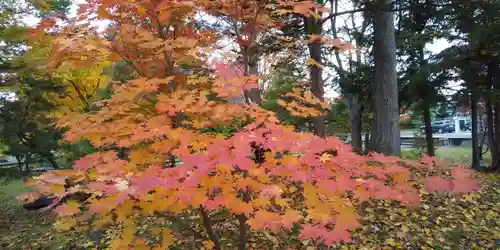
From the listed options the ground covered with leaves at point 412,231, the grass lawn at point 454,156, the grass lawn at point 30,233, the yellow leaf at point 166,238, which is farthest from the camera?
the grass lawn at point 454,156

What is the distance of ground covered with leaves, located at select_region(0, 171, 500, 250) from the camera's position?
4004mm

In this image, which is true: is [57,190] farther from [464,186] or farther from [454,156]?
[454,156]

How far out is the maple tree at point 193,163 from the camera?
172cm

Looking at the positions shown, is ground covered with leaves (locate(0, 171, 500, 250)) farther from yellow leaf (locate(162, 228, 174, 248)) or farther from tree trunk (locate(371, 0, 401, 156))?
tree trunk (locate(371, 0, 401, 156))

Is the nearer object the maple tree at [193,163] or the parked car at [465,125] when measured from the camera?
the maple tree at [193,163]

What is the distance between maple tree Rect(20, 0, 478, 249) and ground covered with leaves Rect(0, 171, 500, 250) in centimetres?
157

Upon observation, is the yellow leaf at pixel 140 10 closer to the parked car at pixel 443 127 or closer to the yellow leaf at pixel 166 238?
the yellow leaf at pixel 166 238

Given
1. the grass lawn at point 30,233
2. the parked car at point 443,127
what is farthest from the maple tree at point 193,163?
the parked car at point 443,127

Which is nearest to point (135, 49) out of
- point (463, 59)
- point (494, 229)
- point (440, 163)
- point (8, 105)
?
point (440, 163)

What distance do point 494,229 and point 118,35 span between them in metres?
5.60

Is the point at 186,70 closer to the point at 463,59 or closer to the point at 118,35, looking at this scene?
the point at 118,35

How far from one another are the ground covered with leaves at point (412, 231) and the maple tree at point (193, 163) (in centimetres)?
157

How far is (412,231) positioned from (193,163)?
3976 millimetres

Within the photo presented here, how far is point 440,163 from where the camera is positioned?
177 centimetres
